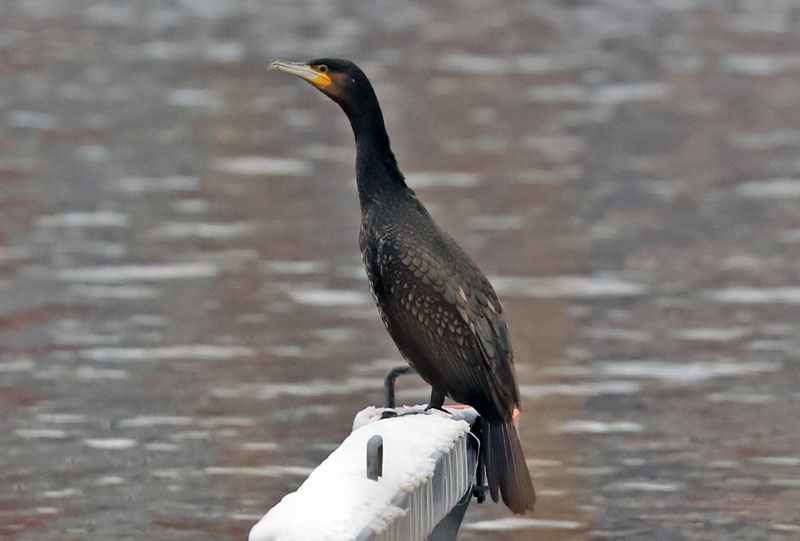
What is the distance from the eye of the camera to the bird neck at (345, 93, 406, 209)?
7.04m

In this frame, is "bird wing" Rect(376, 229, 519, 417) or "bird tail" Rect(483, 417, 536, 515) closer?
"bird tail" Rect(483, 417, 536, 515)

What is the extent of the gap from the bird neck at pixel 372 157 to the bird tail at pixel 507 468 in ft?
3.44

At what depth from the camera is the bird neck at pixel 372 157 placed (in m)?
7.04

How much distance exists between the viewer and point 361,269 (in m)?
13.0

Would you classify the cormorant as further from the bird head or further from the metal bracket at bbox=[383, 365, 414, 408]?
the metal bracket at bbox=[383, 365, 414, 408]

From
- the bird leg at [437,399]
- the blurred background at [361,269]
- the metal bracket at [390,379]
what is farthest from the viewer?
the blurred background at [361,269]

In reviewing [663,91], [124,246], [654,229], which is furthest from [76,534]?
[663,91]

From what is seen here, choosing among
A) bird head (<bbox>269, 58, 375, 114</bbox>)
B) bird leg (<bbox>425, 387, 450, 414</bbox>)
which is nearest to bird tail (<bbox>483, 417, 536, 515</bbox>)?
bird leg (<bbox>425, 387, 450, 414</bbox>)

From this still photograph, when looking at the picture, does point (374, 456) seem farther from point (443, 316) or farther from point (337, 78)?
point (337, 78)

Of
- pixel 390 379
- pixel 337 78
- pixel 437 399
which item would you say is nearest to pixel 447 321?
pixel 437 399

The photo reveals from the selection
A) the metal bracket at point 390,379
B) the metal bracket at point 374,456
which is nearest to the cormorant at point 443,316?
the metal bracket at point 390,379

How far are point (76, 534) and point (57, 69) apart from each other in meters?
15.7

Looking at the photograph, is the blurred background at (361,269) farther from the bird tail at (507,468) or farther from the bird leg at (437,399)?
the bird tail at (507,468)

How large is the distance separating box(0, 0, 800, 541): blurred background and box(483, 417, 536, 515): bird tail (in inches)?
56.4
